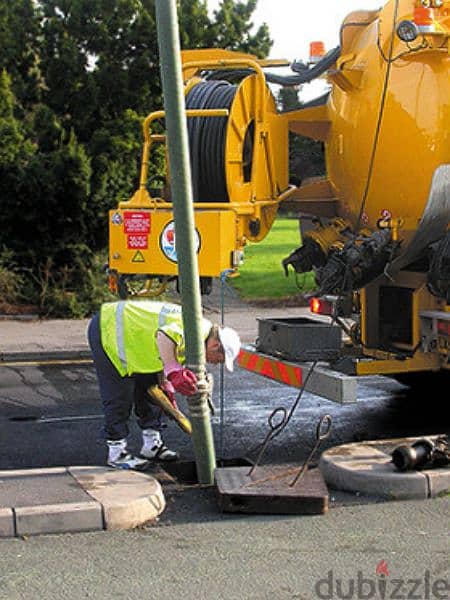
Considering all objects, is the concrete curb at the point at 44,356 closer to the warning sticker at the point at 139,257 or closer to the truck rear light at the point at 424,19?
the warning sticker at the point at 139,257

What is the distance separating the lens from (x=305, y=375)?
7.68 meters

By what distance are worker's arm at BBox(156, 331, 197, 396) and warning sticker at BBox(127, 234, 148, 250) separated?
1639 mm

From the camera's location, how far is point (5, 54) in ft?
51.1

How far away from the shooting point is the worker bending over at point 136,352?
21.0ft

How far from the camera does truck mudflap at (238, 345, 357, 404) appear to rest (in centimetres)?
729

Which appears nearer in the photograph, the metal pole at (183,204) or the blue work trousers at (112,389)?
the metal pole at (183,204)

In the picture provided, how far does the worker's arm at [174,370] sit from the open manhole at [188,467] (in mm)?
929

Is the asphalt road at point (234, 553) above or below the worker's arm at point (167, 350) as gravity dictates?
below

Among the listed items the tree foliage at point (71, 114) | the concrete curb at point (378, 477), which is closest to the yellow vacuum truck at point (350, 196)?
the concrete curb at point (378, 477)

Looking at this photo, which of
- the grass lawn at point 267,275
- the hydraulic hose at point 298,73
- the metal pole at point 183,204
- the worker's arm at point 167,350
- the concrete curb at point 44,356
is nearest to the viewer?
the metal pole at point 183,204

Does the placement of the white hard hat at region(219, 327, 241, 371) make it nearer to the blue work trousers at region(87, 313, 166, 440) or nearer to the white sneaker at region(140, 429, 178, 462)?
the blue work trousers at region(87, 313, 166, 440)

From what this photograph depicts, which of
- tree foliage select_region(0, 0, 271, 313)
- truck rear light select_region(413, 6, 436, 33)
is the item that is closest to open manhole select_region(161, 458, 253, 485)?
truck rear light select_region(413, 6, 436, 33)

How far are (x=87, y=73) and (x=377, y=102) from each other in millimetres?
8806

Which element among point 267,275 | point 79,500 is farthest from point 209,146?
point 267,275
